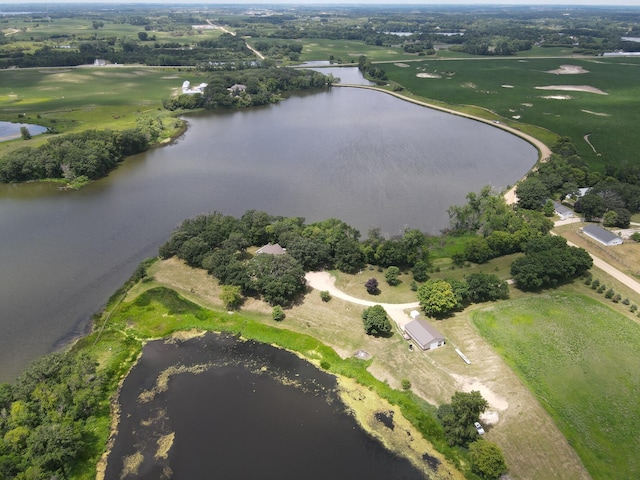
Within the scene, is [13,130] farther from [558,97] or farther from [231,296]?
[558,97]

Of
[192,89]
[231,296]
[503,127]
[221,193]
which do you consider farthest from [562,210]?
[192,89]

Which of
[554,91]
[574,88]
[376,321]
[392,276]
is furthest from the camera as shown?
[574,88]

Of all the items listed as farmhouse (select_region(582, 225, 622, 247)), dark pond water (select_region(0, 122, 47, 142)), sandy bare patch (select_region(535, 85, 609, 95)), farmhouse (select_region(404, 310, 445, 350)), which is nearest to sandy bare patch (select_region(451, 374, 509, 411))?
farmhouse (select_region(404, 310, 445, 350))

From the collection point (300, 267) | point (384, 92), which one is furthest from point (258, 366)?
point (384, 92)

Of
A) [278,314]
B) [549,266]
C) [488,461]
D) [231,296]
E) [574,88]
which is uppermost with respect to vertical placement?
[574,88]

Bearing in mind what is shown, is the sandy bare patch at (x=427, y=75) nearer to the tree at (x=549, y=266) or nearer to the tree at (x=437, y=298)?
the tree at (x=549, y=266)

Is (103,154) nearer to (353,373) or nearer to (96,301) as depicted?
(96,301)
